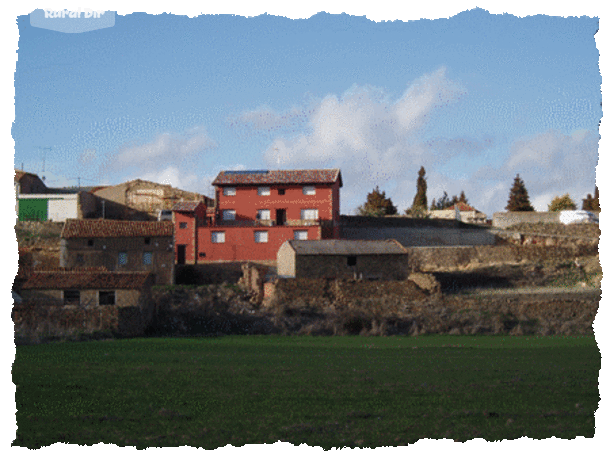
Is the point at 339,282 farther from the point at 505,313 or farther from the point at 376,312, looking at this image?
the point at 505,313

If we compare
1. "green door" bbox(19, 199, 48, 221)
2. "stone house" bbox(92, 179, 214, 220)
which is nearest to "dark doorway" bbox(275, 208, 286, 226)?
"stone house" bbox(92, 179, 214, 220)

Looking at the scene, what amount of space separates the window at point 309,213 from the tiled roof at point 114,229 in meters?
10.6

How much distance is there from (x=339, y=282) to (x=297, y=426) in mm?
24711

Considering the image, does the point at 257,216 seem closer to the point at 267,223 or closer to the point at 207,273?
the point at 267,223

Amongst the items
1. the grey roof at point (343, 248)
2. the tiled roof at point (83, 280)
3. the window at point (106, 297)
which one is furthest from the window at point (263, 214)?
the window at point (106, 297)

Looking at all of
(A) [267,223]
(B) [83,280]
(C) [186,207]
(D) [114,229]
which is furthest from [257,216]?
(B) [83,280]

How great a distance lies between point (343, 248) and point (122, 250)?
1282cm

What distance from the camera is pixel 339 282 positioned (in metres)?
31.0

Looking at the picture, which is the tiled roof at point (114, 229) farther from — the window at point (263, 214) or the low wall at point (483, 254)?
the low wall at point (483, 254)

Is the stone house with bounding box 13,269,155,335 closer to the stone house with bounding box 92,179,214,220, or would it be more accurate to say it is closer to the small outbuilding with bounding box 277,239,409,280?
the small outbuilding with bounding box 277,239,409,280

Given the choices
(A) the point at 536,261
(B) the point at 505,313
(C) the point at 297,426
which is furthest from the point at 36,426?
(A) the point at 536,261

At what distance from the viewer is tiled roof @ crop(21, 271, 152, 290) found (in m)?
26.4

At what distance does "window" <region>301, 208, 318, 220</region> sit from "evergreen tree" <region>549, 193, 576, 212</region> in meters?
26.0

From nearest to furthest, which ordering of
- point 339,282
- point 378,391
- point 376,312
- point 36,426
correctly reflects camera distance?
point 36,426 → point 378,391 → point 376,312 → point 339,282
